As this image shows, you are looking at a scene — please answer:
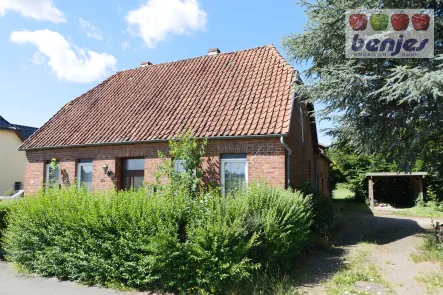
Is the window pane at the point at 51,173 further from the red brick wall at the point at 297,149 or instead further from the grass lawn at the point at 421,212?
the grass lawn at the point at 421,212

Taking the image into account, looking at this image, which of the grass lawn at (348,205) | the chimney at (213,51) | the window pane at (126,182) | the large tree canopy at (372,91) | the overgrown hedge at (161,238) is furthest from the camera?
the grass lawn at (348,205)

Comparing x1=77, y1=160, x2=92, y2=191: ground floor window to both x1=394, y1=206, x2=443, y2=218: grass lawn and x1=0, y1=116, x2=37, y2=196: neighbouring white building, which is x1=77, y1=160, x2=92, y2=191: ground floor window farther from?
x1=394, y1=206, x2=443, y2=218: grass lawn

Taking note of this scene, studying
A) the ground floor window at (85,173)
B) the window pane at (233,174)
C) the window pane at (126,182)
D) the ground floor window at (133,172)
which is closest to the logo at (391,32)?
the window pane at (233,174)

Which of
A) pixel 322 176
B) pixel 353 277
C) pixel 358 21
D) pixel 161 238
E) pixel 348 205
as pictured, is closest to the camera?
pixel 161 238

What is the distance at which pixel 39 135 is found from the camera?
43.6ft

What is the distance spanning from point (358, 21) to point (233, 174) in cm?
564

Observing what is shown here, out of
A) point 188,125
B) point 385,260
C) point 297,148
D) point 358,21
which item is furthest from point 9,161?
point 385,260

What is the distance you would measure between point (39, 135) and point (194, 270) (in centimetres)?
1140

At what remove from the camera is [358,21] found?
28.0ft

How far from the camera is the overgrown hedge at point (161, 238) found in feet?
16.6

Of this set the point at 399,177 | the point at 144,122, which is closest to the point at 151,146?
the point at 144,122

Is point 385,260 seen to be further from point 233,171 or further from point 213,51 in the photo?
point 213,51

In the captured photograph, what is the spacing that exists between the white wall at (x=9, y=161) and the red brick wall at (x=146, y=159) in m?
12.0

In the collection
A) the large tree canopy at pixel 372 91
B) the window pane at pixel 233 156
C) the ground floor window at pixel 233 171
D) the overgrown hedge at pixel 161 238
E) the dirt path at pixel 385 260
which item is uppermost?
the large tree canopy at pixel 372 91
